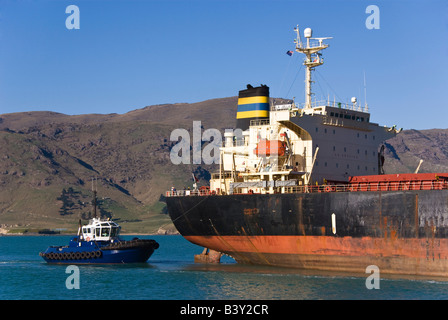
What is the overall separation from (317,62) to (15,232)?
16398 cm

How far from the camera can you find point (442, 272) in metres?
38.3

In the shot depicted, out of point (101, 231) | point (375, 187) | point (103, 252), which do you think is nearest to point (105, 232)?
point (101, 231)

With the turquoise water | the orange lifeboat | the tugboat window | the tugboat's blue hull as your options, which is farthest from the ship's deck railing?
the tugboat window

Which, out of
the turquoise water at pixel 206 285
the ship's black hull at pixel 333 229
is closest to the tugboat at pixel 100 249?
the turquoise water at pixel 206 285

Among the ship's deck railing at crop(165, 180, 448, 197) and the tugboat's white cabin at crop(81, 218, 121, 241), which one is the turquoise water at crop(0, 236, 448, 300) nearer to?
the ship's deck railing at crop(165, 180, 448, 197)

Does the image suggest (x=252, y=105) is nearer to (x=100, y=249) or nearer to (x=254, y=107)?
(x=254, y=107)

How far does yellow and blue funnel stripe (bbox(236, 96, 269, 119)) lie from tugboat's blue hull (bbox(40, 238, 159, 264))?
12.9 meters

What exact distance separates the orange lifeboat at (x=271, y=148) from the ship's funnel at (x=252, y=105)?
5.40 meters

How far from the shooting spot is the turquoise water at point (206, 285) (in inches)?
1387

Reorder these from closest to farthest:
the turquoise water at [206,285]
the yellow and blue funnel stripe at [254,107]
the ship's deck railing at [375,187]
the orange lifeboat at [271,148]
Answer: the turquoise water at [206,285] < the ship's deck railing at [375,187] < the orange lifeboat at [271,148] < the yellow and blue funnel stripe at [254,107]

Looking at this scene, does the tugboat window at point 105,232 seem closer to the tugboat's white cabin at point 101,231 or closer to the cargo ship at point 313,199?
the tugboat's white cabin at point 101,231

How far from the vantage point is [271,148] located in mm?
46719

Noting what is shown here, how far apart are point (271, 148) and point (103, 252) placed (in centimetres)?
1631
